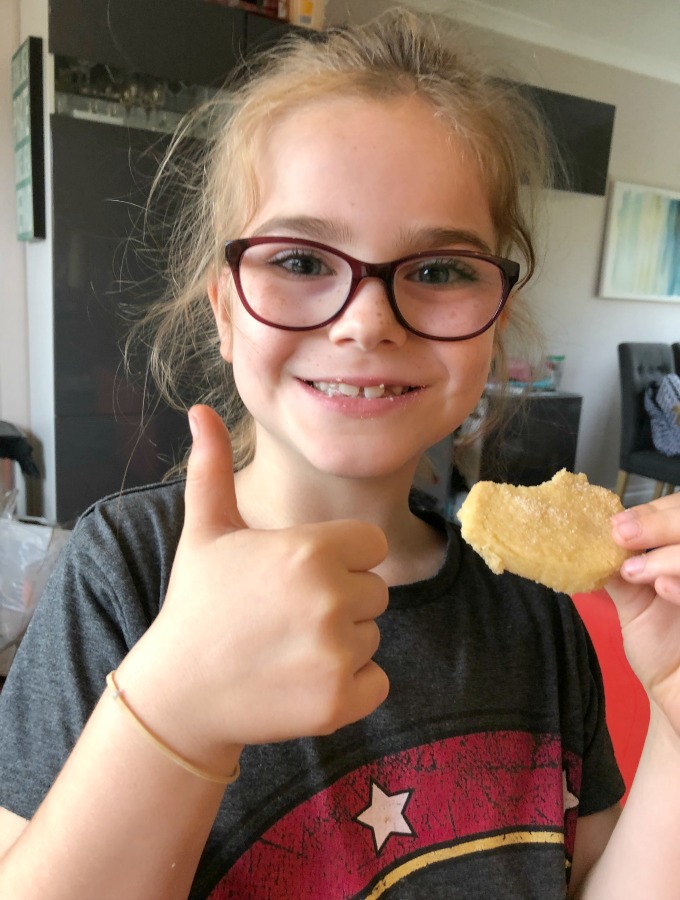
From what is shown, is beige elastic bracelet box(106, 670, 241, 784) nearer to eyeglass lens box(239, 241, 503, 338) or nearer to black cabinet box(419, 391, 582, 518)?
eyeglass lens box(239, 241, 503, 338)

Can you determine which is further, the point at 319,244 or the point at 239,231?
the point at 239,231

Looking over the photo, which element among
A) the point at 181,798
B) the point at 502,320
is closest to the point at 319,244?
the point at 502,320

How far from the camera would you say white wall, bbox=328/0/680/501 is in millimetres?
4246

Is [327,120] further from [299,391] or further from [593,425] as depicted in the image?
[593,425]

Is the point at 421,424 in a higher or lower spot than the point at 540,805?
higher

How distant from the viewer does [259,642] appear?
1.55 ft

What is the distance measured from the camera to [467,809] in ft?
2.33

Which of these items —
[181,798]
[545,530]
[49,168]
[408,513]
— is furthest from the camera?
[49,168]

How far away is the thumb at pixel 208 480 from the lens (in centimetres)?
51

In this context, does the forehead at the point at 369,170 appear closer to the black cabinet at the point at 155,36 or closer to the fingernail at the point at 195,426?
the fingernail at the point at 195,426

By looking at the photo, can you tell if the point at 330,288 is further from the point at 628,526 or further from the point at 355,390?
the point at 628,526

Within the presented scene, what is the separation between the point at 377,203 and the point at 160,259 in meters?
1.91

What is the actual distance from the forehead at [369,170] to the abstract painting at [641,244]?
4.28m

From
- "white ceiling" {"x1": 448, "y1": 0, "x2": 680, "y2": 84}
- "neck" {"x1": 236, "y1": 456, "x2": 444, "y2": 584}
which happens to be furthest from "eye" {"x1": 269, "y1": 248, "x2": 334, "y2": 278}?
"white ceiling" {"x1": 448, "y1": 0, "x2": 680, "y2": 84}
